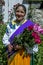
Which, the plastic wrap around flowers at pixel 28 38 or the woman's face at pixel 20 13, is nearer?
the plastic wrap around flowers at pixel 28 38

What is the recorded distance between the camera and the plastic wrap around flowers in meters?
4.63

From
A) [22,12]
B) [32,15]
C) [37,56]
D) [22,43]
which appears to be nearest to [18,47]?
[22,43]

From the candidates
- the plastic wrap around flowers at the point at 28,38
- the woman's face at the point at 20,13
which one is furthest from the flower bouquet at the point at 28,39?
the woman's face at the point at 20,13

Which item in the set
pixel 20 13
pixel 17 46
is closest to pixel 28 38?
pixel 17 46

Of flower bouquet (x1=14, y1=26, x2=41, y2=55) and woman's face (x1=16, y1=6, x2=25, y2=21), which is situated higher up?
woman's face (x1=16, y1=6, x2=25, y2=21)

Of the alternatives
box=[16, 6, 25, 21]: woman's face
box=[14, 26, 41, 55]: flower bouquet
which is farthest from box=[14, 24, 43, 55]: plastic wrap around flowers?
box=[16, 6, 25, 21]: woman's face

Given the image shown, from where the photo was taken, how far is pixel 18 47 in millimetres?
4641

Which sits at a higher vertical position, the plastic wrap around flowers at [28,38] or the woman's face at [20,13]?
the woman's face at [20,13]

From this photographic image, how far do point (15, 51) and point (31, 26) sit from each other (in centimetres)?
41

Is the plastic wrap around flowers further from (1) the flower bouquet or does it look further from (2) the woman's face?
(2) the woman's face

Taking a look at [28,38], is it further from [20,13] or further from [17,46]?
[20,13]

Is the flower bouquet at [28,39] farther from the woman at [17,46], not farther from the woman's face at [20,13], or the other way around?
the woman's face at [20,13]

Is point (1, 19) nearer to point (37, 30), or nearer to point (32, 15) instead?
point (32, 15)

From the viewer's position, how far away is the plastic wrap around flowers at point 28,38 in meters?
4.63
